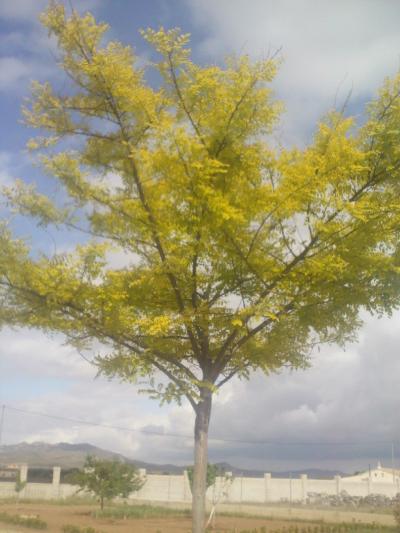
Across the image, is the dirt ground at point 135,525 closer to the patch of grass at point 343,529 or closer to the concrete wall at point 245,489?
the patch of grass at point 343,529

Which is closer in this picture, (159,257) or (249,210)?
(249,210)

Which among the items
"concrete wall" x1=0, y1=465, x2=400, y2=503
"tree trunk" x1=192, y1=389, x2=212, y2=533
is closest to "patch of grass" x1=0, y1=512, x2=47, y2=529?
"tree trunk" x1=192, y1=389, x2=212, y2=533

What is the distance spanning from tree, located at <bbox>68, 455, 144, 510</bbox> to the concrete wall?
39.3 ft

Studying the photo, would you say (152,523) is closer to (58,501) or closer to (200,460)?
(58,501)

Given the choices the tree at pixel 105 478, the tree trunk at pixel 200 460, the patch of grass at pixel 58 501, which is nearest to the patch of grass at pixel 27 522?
the tree at pixel 105 478

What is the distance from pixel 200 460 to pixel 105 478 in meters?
18.5

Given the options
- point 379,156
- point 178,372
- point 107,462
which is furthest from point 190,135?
point 107,462

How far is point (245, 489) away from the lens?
3838 cm

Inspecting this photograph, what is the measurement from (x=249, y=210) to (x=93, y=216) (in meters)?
2.30

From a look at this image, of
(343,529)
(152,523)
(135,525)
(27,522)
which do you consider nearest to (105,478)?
(152,523)

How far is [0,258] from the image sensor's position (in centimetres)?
755

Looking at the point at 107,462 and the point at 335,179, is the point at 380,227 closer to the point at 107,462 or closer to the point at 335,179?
the point at 335,179

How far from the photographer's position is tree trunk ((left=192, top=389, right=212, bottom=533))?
816cm

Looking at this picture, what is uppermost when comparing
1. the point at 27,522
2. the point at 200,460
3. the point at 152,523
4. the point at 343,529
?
the point at 200,460
